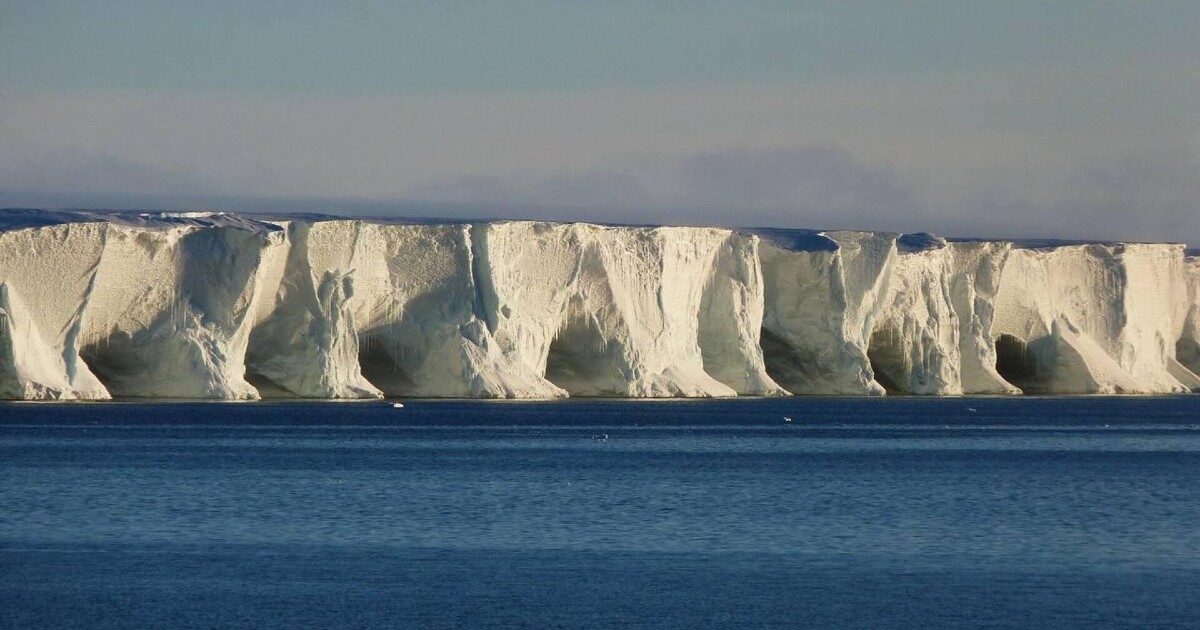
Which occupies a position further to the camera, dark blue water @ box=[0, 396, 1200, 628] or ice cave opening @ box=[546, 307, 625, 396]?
ice cave opening @ box=[546, 307, 625, 396]

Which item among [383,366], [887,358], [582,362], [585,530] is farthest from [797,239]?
[585,530]

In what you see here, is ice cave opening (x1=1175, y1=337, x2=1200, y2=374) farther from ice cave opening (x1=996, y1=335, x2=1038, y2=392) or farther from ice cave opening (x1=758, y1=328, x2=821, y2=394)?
ice cave opening (x1=758, y1=328, x2=821, y2=394)

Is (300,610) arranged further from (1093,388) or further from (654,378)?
(1093,388)

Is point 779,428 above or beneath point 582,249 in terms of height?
beneath

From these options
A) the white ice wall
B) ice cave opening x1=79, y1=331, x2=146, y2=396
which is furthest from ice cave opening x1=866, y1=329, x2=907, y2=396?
ice cave opening x1=79, y1=331, x2=146, y2=396

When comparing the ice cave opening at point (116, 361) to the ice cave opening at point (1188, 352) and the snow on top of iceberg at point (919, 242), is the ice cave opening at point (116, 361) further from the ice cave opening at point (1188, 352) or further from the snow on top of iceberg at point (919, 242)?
the ice cave opening at point (1188, 352)

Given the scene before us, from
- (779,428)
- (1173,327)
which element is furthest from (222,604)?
(1173,327)

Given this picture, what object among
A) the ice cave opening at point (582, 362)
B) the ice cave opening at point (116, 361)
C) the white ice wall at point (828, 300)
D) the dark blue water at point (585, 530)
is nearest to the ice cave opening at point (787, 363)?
the white ice wall at point (828, 300)
